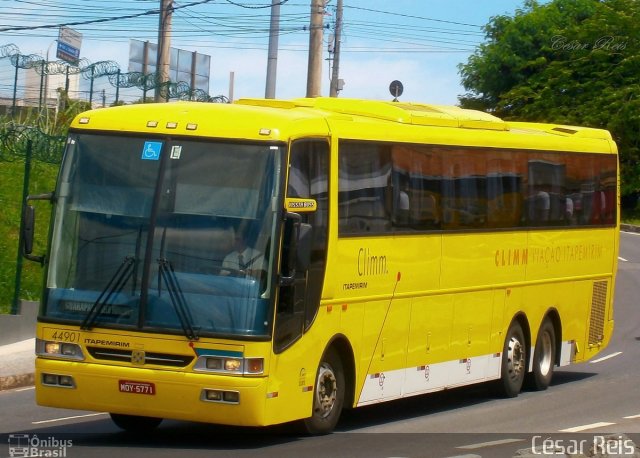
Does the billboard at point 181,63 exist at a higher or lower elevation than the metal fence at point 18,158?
higher

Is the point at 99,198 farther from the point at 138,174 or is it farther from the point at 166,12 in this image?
the point at 166,12

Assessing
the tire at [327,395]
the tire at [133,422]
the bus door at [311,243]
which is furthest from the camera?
the tire at [133,422]

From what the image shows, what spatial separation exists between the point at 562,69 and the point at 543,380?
50.7m

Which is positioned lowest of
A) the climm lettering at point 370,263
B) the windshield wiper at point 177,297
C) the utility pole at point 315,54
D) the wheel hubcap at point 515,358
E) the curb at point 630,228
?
the wheel hubcap at point 515,358

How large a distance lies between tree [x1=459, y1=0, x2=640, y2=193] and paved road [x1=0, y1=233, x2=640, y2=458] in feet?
149

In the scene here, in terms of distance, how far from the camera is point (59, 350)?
11469 millimetres

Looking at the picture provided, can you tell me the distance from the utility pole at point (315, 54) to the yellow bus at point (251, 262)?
11.0 metres

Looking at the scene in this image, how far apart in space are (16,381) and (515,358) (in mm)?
6527

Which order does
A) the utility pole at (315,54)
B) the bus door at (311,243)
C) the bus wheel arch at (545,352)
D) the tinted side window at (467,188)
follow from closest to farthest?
1. the bus door at (311,243)
2. the tinted side window at (467,188)
3. the bus wheel arch at (545,352)
4. the utility pole at (315,54)
